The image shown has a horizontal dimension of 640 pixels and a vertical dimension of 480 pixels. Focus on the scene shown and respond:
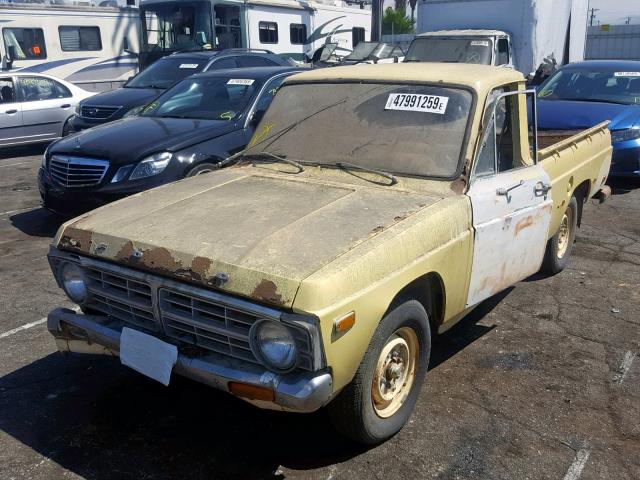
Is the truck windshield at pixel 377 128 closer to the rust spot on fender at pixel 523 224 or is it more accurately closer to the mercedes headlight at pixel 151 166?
the rust spot on fender at pixel 523 224

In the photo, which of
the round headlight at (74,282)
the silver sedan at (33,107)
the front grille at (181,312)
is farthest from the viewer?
the silver sedan at (33,107)

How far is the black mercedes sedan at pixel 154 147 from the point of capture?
6578 mm

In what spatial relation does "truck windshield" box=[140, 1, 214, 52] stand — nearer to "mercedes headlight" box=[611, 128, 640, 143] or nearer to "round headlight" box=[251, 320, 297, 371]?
"mercedes headlight" box=[611, 128, 640, 143]

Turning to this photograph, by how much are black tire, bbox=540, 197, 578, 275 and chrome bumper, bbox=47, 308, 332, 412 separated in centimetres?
346

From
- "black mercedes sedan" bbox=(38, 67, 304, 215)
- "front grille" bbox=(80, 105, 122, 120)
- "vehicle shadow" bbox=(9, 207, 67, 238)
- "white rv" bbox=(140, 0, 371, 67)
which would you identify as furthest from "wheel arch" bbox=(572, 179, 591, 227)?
"white rv" bbox=(140, 0, 371, 67)

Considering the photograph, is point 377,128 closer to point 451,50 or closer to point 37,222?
point 37,222

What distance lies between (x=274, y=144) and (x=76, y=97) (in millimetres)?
9300

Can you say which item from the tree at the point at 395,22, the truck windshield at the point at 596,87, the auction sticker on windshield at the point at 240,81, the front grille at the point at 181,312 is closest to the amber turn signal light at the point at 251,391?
the front grille at the point at 181,312

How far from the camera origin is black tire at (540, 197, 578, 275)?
556 cm

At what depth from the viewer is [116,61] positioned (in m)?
18.4

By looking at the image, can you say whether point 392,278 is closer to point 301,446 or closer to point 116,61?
point 301,446

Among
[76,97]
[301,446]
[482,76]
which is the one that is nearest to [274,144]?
[482,76]

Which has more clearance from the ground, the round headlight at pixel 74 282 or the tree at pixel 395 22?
the tree at pixel 395 22

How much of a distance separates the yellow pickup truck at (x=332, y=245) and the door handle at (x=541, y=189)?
18mm
